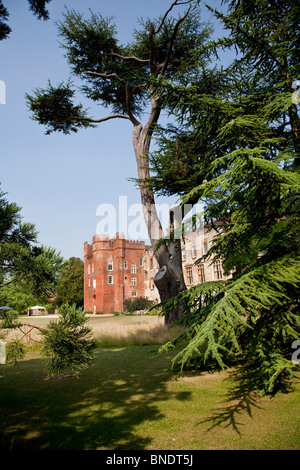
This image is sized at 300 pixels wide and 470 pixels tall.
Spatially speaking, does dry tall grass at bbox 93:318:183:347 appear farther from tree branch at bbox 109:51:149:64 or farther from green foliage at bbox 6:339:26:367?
tree branch at bbox 109:51:149:64

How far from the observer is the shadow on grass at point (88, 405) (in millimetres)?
3794

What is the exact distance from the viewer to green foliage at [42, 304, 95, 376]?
175 inches

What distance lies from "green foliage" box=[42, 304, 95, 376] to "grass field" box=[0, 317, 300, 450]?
2.49 feet

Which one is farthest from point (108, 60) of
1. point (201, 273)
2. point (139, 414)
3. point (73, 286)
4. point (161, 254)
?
point (73, 286)

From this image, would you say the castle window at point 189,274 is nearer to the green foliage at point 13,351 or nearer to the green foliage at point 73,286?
the green foliage at point 73,286

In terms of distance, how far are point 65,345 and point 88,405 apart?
1390mm

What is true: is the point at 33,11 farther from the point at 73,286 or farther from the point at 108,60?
the point at 73,286

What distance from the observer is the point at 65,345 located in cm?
453

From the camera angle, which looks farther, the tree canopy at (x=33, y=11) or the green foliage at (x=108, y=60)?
the green foliage at (x=108, y=60)

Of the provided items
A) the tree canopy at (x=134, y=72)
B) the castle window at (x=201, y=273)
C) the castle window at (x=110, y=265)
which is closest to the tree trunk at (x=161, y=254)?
the tree canopy at (x=134, y=72)

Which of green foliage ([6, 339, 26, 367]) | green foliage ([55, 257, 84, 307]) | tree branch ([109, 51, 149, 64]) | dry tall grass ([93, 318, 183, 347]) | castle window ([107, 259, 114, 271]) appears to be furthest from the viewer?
green foliage ([55, 257, 84, 307])

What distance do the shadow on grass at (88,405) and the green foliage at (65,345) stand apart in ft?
2.37

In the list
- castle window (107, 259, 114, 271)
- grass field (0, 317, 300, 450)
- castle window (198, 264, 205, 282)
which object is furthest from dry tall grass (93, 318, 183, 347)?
castle window (107, 259, 114, 271)

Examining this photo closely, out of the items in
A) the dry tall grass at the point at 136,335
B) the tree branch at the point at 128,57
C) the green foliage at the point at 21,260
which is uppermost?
the tree branch at the point at 128,57
